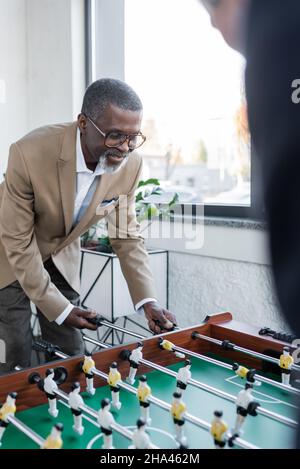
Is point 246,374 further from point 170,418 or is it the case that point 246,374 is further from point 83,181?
point 83,181

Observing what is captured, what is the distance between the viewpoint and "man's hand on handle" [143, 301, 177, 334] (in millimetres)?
1732

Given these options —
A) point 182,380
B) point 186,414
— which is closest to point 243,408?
point 186,414

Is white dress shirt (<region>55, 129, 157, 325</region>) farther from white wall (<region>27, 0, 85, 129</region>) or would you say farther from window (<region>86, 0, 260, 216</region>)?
white wall (<region>27, 0, 85, 129</region>)

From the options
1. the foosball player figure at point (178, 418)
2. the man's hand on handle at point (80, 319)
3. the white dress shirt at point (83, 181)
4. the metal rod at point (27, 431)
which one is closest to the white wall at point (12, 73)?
the white dress shirt at point (83, 181)

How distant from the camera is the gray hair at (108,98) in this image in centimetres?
170

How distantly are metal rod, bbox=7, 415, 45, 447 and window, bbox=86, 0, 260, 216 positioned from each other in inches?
74.2

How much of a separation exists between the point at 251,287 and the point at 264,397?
137 cm

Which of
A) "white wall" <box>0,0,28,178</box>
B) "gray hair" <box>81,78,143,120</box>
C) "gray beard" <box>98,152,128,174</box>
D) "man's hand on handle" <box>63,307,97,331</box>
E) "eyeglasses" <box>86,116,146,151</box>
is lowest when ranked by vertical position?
"man's hand on handle" <box>63,307,97,331</box>

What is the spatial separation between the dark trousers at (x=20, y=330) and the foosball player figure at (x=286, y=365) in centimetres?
107

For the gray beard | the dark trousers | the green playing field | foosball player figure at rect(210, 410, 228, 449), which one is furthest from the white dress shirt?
foosball player figure at rect(210, 410, 228, 449)

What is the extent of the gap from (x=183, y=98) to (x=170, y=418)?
7.58ft

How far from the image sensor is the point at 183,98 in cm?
311
